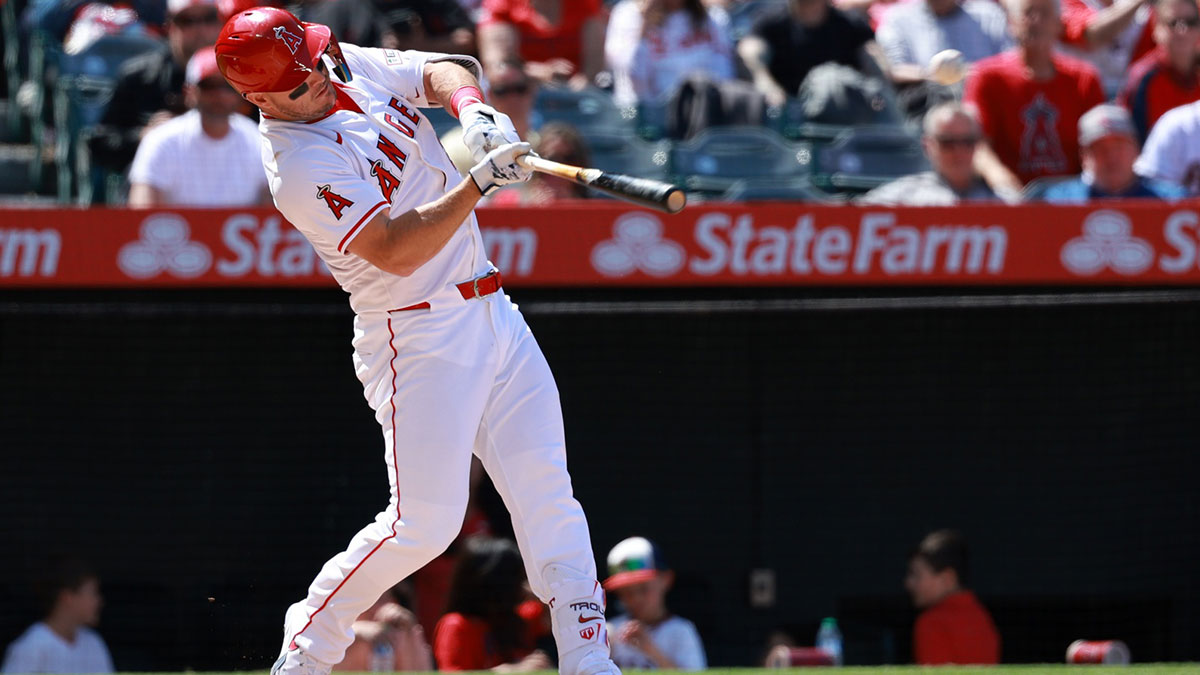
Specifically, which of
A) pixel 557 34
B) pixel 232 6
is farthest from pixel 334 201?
pixel 557 34

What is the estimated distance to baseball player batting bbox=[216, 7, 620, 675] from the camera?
3.34 metres

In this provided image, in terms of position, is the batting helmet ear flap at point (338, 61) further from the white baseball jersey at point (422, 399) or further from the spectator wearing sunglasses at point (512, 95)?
the spectator wearing sunglasses at point (512, 95)

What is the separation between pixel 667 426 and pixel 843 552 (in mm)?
830

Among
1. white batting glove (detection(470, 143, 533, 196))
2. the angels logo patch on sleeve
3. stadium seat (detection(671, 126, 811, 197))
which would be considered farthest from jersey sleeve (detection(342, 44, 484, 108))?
stadium seat (detection(671, 126, 811, 197))

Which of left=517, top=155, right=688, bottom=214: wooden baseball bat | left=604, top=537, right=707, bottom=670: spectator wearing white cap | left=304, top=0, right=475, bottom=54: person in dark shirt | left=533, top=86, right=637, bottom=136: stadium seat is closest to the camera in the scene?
left=517, top=155, right=688, bottom=214: wooden baseball bat

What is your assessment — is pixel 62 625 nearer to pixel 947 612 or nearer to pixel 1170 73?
pixel 947 612

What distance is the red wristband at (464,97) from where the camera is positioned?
3.55 meters

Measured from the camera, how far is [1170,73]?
693 centimetres

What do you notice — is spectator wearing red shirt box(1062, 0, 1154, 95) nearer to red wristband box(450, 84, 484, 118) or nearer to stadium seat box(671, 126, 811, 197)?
stadium seat box(671, 126, 811, 197)

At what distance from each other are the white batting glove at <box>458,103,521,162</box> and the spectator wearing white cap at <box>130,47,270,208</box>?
9.12 feet

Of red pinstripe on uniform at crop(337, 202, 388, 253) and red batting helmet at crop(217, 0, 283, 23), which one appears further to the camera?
red batting helmet at crop(217, 0, 283, 23)

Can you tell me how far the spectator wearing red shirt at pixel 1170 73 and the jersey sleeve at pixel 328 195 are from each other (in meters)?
4.52

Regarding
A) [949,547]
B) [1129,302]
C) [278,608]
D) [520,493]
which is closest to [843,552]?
[949,547]

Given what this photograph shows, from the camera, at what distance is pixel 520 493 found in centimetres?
348
